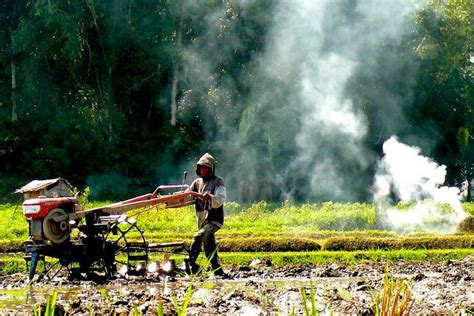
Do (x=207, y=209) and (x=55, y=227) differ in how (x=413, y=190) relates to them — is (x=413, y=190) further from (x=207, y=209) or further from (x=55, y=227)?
(x=55, y=227)

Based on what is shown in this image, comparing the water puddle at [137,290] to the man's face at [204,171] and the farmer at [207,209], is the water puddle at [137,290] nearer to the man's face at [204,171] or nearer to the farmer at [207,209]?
the farmer at [207,209]

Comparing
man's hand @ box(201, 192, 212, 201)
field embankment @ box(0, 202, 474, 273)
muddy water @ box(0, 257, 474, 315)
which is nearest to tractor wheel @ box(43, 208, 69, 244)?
muddy water @ box(0, 257, 474, 315)

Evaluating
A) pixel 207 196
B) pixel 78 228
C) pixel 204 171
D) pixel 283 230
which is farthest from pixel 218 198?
pixel 283 230

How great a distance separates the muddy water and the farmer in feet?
1.43

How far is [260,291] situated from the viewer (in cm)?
1056

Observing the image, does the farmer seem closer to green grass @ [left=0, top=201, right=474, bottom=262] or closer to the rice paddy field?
the rice paddy field

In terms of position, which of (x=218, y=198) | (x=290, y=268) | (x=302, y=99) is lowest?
(x=290, y=268)

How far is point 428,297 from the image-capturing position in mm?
9477

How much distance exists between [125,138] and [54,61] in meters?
4.12

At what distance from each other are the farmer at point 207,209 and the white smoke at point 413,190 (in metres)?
12.0

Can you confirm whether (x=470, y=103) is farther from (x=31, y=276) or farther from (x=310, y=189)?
(x=31, y=276)

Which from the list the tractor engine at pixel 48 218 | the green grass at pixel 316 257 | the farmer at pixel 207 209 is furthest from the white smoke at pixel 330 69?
the tractor engine at pixel 48 218

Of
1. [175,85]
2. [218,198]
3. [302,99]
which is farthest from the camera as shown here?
[302,99]

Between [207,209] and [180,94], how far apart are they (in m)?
24.9
